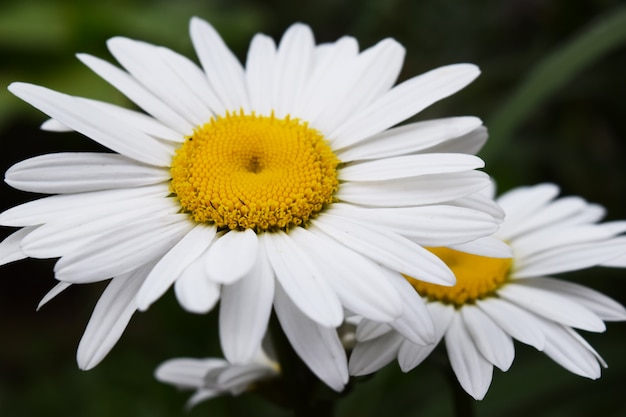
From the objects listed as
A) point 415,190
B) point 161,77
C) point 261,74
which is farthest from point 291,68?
point 415,190

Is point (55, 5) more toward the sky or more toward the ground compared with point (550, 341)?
more toward the sky

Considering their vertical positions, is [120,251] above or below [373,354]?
above

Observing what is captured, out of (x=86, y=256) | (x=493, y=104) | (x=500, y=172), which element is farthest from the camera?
(x=493, y=104)

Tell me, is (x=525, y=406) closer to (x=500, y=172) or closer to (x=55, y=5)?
(x=500, y=172)

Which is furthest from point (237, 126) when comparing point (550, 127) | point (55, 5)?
point (55, 5)

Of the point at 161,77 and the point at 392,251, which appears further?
the point at 161,77

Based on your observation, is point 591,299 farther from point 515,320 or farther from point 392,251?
point 392,251

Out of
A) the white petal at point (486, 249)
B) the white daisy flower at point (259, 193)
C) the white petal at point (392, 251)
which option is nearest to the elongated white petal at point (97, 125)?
the white daisy flower at point (259, 193)
